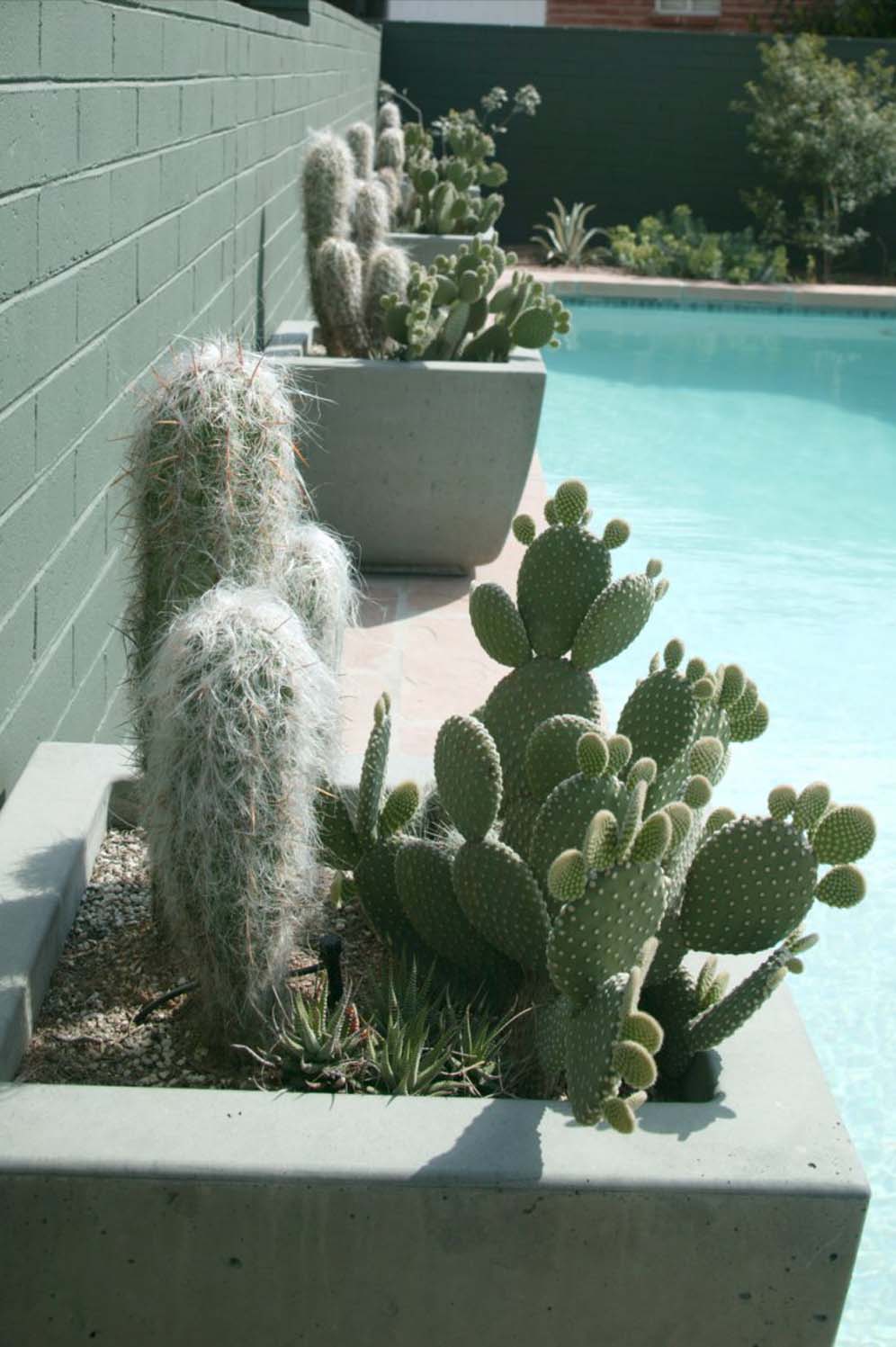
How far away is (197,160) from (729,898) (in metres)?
2.84

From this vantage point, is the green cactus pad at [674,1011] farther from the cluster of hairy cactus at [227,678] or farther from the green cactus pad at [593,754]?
the cluster of hairy cactus at [227,678]

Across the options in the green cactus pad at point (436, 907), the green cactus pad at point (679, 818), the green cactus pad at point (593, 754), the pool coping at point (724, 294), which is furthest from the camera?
the pool coping at point (724, 294)

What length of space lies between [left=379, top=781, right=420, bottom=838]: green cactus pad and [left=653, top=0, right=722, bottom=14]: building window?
19.0 meters

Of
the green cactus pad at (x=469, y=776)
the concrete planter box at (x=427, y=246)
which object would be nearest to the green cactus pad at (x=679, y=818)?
the green cactus pad at (x=469, y=776)

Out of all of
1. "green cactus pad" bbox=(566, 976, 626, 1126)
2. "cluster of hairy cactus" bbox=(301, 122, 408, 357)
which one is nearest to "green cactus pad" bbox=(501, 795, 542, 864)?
"green cactus pad" bbox=(566, 976, 626, 1126)

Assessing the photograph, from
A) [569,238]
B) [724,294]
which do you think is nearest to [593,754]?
[724,294]

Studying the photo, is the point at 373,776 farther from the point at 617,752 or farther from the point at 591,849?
the point at 591,849

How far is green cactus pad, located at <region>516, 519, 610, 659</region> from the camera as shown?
2562mm

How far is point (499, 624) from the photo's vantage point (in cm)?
259

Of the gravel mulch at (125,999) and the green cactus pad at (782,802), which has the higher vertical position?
the green cactus pad at (782,802)

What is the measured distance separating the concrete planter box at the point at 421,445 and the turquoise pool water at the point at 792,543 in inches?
30.9

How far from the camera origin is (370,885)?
2.52m

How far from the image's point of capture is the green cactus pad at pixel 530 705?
2.55 metres

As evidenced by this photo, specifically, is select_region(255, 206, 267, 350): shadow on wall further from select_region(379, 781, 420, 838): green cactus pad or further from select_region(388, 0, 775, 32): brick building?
select_region(388, 0, 775, 32): brick building
